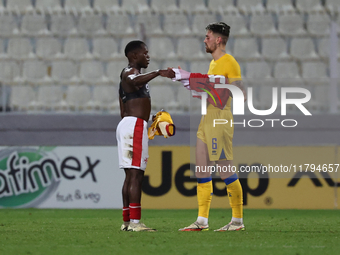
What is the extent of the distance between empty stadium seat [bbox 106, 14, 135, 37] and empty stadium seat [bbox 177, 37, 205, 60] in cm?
82

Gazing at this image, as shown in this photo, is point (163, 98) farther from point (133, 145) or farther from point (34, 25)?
point (133, 145)

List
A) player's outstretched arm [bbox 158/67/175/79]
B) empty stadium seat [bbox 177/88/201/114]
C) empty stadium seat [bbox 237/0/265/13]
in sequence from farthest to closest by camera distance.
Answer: empty stadium seat [bbox 237/0/265/13] → empty stadium seat [bbox 177/88/201/114] → player's outstretched arm [bbox 158/67/175/79]

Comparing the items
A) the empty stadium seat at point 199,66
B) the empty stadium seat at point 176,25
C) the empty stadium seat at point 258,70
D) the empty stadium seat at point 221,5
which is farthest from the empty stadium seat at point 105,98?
the empty stadium seat at point 221,5

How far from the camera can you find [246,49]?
904cm

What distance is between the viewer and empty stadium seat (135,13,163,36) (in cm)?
885

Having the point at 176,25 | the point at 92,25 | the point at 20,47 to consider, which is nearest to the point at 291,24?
the point at 176,25

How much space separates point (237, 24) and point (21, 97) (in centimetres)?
373

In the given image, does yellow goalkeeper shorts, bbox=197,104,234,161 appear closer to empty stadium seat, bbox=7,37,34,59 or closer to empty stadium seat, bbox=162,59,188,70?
empty stadium seat, bbox=162,59,188,70

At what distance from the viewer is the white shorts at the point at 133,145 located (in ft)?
15.5

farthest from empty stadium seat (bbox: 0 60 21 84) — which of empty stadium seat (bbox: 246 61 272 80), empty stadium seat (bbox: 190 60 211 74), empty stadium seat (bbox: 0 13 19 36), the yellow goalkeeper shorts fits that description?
the yellow goalkeeper shorts

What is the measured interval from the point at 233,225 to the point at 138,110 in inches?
50.6

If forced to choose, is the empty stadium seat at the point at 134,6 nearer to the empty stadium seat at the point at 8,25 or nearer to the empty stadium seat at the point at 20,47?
the empty stadium seat at the point at 20,47

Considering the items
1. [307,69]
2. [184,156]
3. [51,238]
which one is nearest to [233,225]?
[51,238]

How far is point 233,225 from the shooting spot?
4754mm
